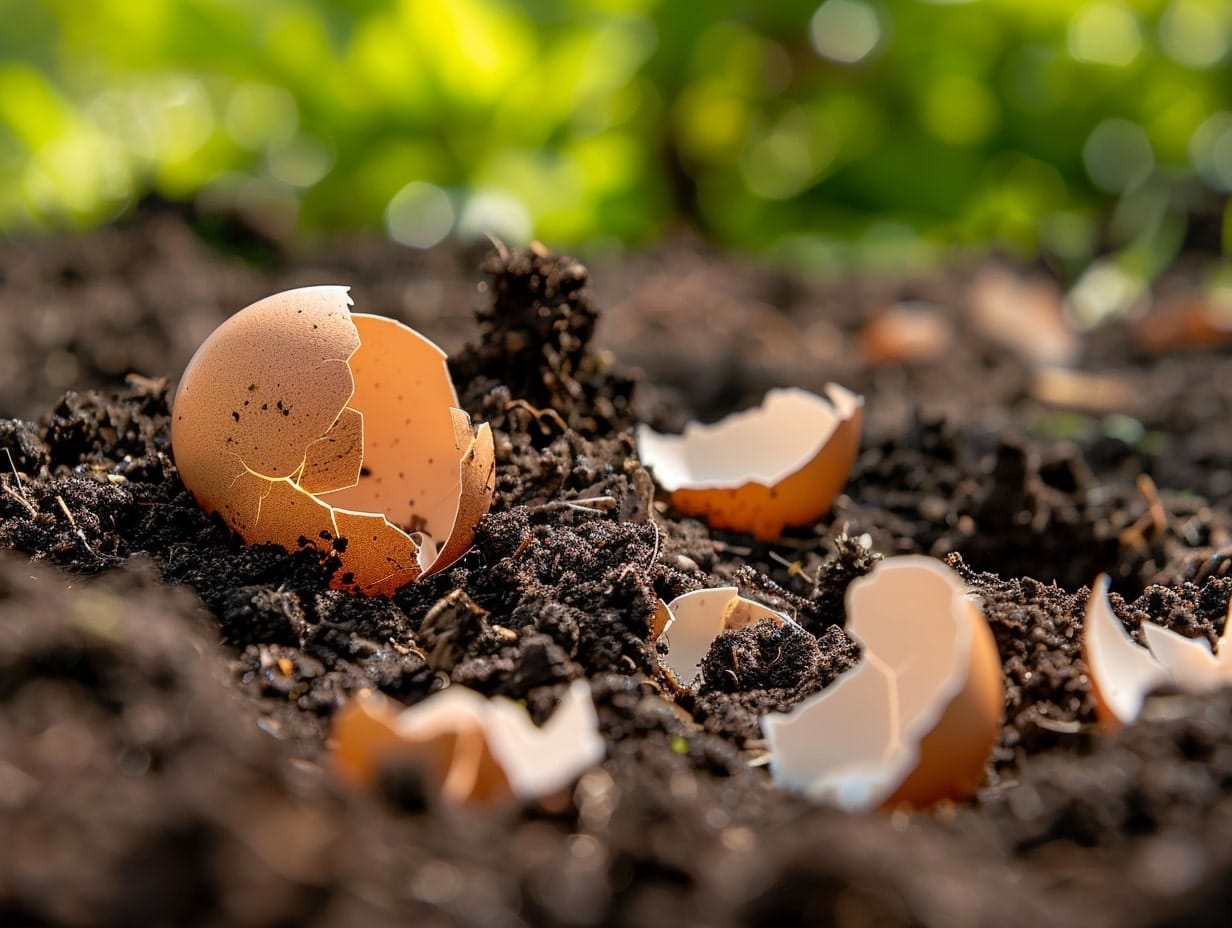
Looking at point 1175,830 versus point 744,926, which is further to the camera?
point 1175,830

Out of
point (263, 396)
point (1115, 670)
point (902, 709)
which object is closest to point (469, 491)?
point (263, 396)

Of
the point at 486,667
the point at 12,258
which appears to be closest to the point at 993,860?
the point at 486,667

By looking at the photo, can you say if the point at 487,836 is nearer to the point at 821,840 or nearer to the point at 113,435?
the point at 821,840

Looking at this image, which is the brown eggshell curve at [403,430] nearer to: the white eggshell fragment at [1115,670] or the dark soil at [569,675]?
the dark soil at [569,675]

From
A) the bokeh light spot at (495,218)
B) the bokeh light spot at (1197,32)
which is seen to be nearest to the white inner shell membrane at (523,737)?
the bokeh light spot at (495,218)

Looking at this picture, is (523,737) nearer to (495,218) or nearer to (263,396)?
(263,396)
